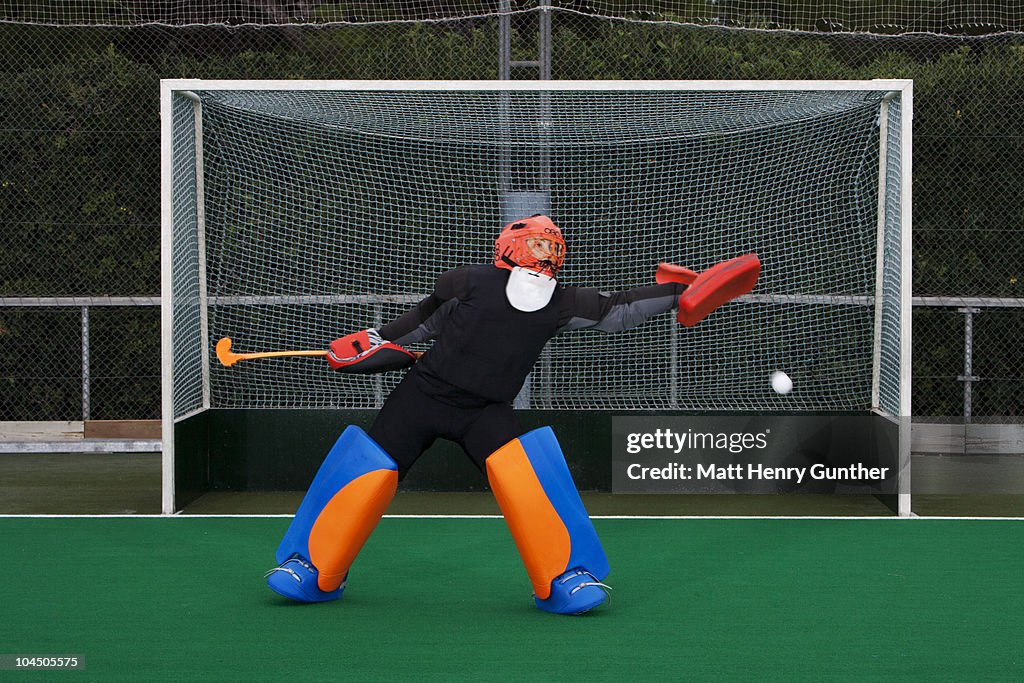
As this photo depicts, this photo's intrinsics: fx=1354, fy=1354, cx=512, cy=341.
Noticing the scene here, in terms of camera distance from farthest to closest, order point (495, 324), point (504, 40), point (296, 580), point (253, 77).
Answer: point (253, 77), point (504, 40), point (495, 324), point (296, 580)

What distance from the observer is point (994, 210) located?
9.31 m

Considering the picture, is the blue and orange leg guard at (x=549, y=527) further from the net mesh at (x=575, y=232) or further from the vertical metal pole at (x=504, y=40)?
the vertical metal pole at (x=504, y=40)

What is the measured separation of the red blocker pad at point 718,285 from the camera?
470 centimetres

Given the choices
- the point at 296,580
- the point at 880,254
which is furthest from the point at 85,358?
the point at 880,254

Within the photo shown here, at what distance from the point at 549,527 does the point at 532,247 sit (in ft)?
3.27

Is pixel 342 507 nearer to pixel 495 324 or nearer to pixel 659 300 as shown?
pixel 495 324

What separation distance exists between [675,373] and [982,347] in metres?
2.63

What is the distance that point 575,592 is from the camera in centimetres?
454

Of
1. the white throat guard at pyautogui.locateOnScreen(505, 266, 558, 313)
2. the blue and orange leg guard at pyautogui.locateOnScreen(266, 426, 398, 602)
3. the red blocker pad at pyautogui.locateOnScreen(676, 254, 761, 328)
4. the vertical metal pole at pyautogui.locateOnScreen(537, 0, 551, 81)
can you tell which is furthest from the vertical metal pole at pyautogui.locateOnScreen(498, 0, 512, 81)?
the blue and orange leg guard at pyautogui.locateOnScreen(266, 426, 398, 602)

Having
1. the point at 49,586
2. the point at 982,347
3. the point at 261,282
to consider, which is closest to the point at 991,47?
the point at 982,347

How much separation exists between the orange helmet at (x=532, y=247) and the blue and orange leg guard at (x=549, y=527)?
A: 65 centimetres

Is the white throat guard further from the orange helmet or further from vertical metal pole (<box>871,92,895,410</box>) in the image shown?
vertical metal pole (<box>871,92,895,410</box>)

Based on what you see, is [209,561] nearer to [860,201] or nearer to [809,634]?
[809,634]

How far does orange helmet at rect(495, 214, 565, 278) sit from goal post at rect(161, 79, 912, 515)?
2550 mm
